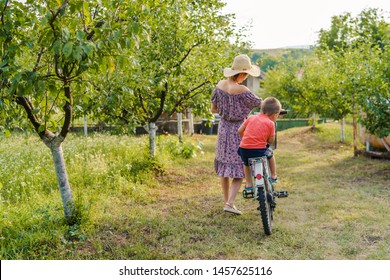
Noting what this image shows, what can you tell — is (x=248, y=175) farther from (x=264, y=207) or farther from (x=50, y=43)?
(x=50, y=43)

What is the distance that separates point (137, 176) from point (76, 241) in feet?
9.48

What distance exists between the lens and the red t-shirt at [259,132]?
4.75 metres

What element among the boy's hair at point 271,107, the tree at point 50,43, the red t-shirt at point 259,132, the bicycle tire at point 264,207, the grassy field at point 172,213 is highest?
the tree at point 50,43

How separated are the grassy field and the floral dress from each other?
0.68 meters

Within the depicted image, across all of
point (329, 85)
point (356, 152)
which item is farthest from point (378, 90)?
point (329, 85)

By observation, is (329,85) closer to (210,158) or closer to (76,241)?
(210,158)

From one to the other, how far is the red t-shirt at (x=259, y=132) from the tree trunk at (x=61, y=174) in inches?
84.0

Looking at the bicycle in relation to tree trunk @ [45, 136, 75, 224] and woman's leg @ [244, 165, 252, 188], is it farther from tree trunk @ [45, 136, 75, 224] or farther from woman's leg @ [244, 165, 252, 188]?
tree trunk @ [45, 136, 75, 224]

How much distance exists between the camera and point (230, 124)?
18.2 ft

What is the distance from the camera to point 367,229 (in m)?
5.08

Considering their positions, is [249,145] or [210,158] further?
[210,158]

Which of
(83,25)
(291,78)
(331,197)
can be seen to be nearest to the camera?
(83,25)

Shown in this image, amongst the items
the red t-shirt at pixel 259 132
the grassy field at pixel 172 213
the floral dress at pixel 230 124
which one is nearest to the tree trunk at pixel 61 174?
the grassy field at pixel 172 213

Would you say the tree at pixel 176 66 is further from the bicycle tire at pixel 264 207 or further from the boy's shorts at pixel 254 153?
the bicycle tire at pixel 264 207
